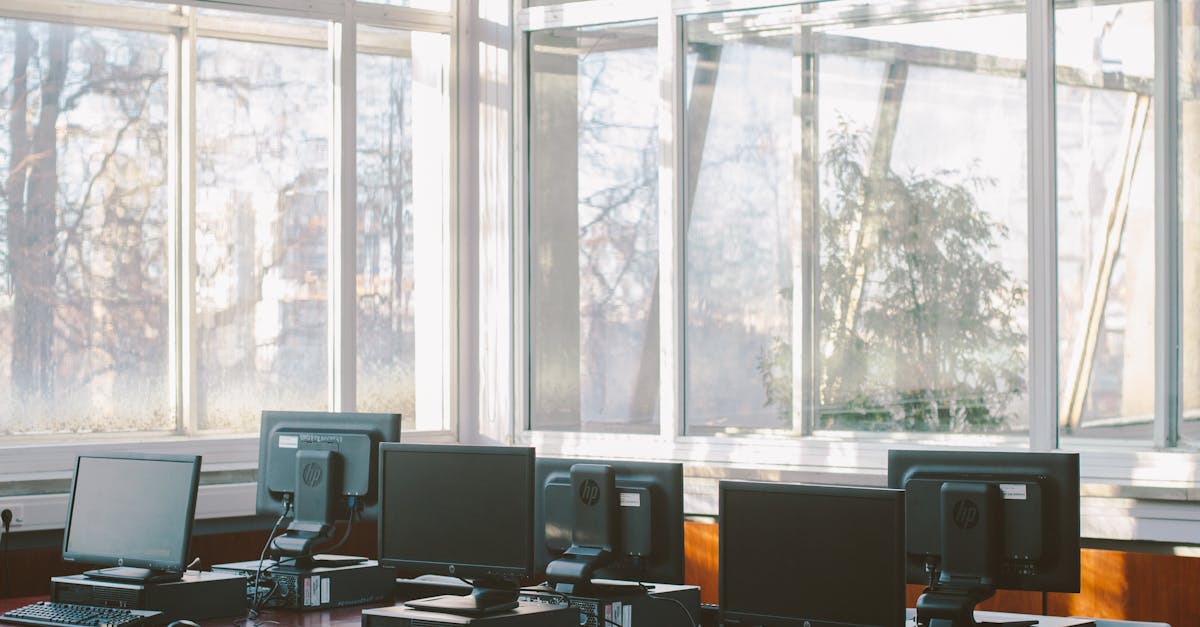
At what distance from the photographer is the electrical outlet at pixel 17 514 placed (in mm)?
4645

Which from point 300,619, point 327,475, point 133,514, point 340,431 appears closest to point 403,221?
point 340,431

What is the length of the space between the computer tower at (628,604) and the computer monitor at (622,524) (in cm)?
4

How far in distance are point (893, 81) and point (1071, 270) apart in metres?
1.01

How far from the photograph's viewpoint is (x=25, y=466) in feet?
15.8

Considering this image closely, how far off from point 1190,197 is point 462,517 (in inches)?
106

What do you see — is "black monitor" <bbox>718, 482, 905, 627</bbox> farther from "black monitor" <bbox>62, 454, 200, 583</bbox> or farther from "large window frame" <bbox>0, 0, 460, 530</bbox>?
"large window frame" <bbox>0, 0, 460, 530</bbox>

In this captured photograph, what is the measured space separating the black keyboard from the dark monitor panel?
81.8 inches

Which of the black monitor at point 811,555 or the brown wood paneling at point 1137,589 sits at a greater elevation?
the black monitor at point 811,555

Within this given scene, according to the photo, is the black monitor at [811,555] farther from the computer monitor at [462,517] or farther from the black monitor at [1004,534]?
the computer monitor at [462,517]

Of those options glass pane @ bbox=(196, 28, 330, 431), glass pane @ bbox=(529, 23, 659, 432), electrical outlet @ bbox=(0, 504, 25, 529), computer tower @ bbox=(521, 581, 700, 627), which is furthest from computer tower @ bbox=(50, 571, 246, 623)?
glass pane @ bbox=(529, 23, 659, 432)

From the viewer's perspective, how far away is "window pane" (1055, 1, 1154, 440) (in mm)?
4562

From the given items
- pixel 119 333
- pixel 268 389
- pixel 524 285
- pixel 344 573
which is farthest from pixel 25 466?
pixel 524 285

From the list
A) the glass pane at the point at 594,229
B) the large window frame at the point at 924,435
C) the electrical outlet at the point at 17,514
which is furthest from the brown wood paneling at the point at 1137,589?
the electrical outlet at the point at 17,514

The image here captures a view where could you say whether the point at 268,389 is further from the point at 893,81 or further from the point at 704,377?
A: the point at 893,81
